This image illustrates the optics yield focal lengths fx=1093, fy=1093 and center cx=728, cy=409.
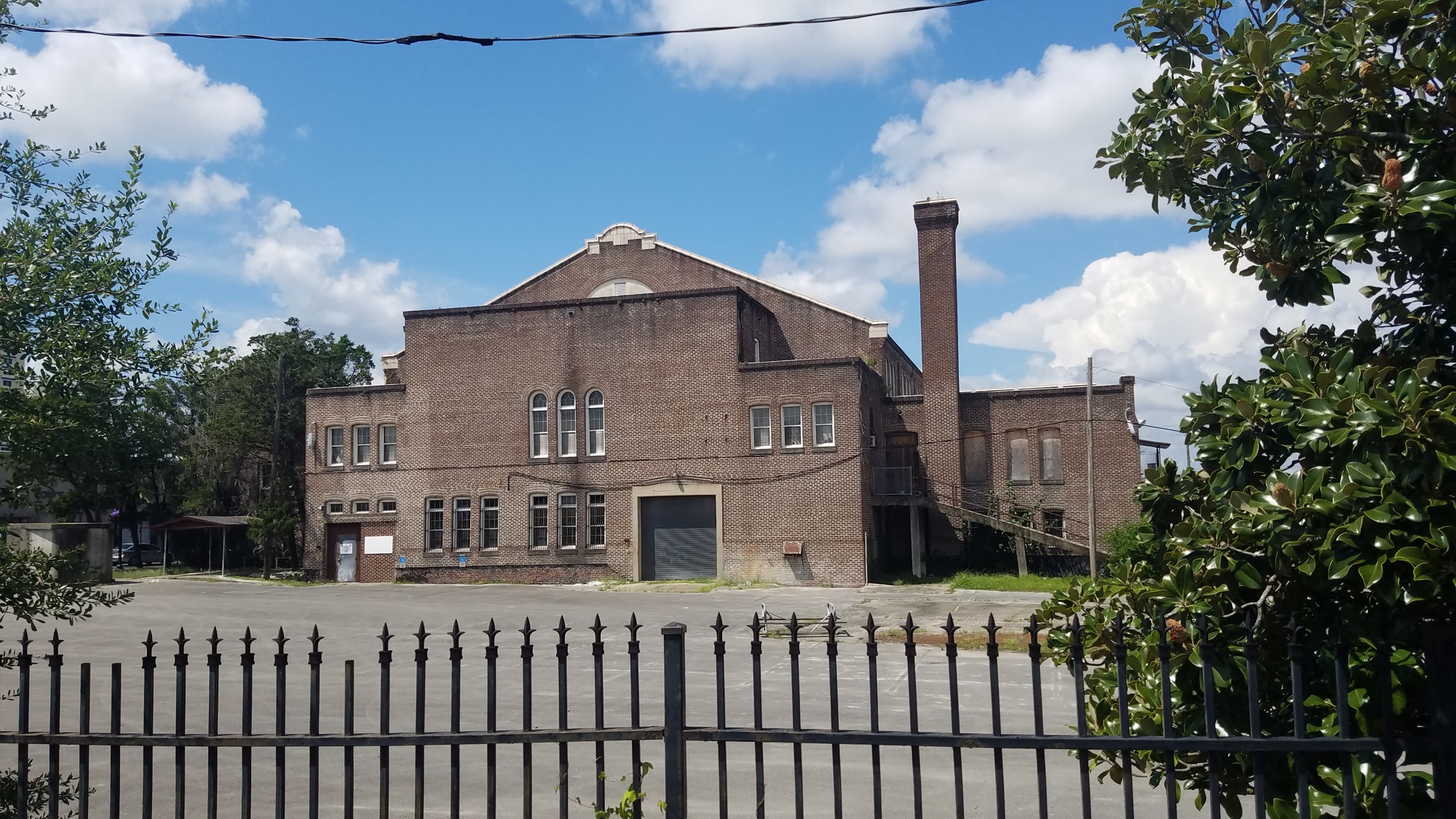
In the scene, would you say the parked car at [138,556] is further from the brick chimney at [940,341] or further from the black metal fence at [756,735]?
the black metal fence at [756,735]

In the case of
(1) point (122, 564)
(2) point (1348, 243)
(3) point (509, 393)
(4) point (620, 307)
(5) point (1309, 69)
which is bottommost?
(1) point (122, 564)

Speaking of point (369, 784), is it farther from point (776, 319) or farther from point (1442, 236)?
point (776, 319)

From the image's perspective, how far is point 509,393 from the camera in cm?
3950

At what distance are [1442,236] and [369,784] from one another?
8207 millimetres

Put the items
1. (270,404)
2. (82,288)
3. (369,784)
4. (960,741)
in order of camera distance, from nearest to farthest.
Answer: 1. (960,741)
2. (82,288)
3. (369,784)
4. (270,404)

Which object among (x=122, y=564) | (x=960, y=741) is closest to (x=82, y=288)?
(x=960, y=741)

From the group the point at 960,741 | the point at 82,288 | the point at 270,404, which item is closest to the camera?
the point at 960,741

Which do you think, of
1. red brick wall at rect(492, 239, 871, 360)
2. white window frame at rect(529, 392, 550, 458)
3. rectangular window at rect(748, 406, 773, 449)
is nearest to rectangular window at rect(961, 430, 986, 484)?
red brick wall at rect(492, 239, 871, 360)

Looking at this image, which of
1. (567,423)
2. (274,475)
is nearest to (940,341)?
(567,423)

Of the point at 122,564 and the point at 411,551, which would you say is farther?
the point at 122,564

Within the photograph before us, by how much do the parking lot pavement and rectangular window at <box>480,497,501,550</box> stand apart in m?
10.7

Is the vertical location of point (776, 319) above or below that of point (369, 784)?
above

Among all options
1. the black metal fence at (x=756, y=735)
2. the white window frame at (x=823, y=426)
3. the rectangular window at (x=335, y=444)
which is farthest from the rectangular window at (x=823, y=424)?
the black metal fence at (x=756, y=735)

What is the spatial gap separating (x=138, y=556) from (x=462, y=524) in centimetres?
2438
